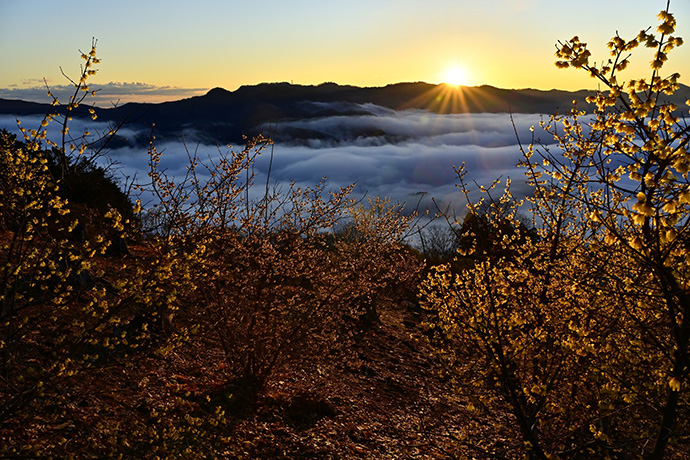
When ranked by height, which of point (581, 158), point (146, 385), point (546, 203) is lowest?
point (146, 385)

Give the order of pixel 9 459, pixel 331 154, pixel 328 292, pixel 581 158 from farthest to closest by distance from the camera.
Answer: pixel 331 154, pixel 328 292, pixel 581 158, pixel 9 459

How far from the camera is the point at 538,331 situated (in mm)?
6113

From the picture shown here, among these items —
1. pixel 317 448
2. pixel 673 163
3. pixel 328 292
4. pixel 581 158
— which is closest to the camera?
pixel 673 163

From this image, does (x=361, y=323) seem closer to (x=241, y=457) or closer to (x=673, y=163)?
(x=241, y=457)

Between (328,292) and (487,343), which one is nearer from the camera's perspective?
(487,343)

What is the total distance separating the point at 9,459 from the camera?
13.2 ft

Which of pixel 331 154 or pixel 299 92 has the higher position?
pixel 299 92

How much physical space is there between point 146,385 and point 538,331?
19.5 feet

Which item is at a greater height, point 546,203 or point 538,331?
point 546,203

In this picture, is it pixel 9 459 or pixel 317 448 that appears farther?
pixel 317 448

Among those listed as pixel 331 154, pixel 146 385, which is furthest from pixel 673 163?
pixel 331 154

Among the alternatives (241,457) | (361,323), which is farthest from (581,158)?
(361,323)

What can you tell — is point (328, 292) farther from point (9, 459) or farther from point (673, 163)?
point (673, 163)

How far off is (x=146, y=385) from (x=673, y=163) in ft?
24.7
